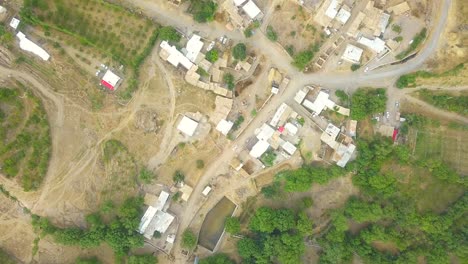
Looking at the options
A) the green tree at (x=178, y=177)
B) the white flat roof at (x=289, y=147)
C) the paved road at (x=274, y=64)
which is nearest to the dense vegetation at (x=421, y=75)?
the paved road at (x=274, y=64)

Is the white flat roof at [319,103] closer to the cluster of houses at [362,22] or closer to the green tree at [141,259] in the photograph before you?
the cluster of houses at [362,22]

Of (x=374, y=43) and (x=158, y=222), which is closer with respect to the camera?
(x=374, y=43)

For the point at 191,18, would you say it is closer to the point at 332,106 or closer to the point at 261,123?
the point at 261,123

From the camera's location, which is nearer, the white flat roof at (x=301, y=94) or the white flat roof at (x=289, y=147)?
the white flat roof at (x=301, y=94)

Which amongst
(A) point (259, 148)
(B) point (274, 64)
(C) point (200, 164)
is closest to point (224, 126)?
(A) point (259, 148)

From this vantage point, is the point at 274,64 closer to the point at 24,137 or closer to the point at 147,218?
the point at 147,218

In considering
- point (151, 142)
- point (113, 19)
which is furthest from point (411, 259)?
point (113, 19)

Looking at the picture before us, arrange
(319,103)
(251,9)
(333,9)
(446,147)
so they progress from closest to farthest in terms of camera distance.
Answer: (333,9) → (251,9) → (446,147) → (319,103)

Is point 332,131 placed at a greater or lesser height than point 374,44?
lesser
